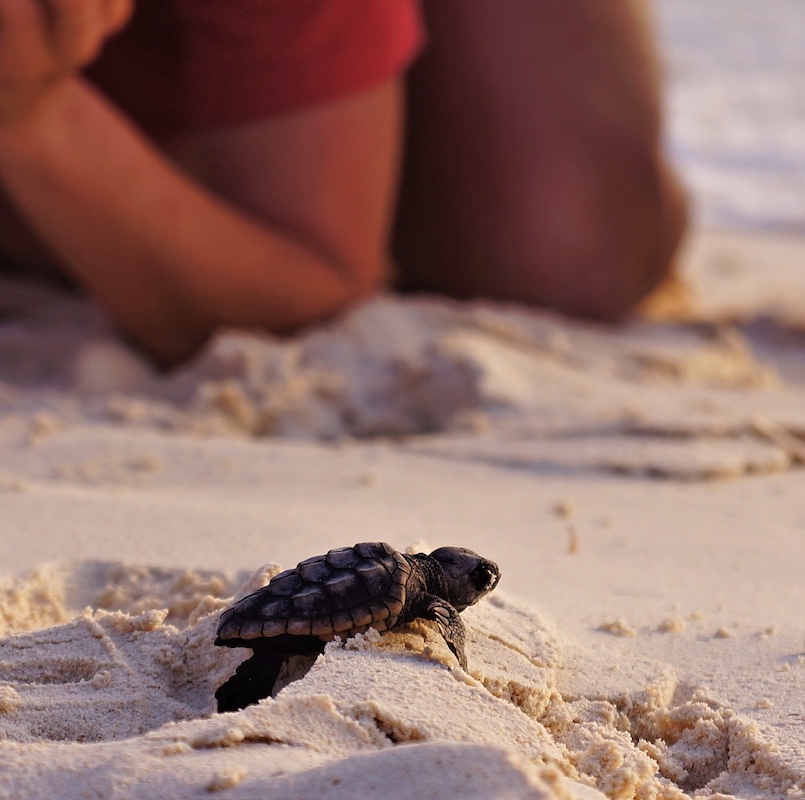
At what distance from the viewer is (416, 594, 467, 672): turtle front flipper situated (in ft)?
2.57

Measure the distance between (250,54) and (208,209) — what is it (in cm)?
33

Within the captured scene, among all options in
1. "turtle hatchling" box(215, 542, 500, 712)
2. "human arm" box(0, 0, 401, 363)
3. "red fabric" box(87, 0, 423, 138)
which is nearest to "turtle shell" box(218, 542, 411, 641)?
"turtle hatchling" box(215, 542, 500, 712)

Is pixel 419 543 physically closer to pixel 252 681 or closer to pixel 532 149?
pixel 252 681

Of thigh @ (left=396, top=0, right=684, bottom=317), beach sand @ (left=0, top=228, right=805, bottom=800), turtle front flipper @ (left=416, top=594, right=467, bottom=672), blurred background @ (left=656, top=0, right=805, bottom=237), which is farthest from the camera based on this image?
blurred background @ (left=656, top=0, right=805, bottom=237)

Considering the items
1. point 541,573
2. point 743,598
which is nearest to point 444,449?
point 541,573

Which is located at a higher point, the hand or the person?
the hand

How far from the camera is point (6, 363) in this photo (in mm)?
2049

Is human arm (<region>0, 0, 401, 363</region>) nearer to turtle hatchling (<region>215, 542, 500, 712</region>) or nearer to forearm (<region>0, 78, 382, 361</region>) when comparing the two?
forearm (<region>0, 78, 382, 361</region>)

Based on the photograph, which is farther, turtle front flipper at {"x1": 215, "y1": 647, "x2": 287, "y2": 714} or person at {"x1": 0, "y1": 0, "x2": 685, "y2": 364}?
person at {"x1": 0, "y1": 0, "x2": 685, "y2": 364}

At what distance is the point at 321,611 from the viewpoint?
29.3 inches

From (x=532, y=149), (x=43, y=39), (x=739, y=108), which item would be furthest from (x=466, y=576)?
(x=739, y=108)

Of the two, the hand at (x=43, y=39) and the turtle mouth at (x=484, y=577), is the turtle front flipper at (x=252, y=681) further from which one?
the hand at (x=43, y=39)

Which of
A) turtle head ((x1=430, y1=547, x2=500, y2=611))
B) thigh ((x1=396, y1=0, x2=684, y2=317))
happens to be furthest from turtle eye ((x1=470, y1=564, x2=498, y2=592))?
thigh ((x1=396, y1=0, x2=684, y2=317))

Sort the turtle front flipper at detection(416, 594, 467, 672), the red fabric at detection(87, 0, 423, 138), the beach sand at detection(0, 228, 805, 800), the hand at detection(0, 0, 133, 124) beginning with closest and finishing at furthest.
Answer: the beach sand at detection(0, 228, 805, 800)
the turtle front flipper at detection(416, 594, 467, 672)
the hand at detection(0, 0, 133, 124)
the red fabric at detection(87, 0, 423, 138)
